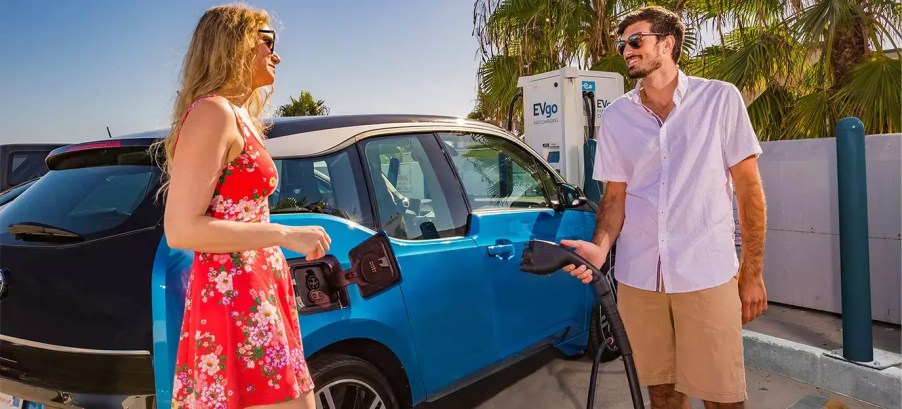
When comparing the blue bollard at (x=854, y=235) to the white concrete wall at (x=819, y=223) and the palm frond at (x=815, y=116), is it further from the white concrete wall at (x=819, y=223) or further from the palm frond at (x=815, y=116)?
the palm frond at (x=815, y=116)

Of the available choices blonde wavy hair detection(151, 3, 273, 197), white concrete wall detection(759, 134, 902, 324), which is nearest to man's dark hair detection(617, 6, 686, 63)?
blonde wavy hair detection(151, 3, 273, 197)

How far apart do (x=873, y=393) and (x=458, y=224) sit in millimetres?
2491

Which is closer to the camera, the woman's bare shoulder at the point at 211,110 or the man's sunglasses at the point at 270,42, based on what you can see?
the woman's bare shoulder at the point at 211,110

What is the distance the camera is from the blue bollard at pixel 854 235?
130 inches

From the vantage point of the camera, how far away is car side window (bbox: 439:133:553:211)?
301cm

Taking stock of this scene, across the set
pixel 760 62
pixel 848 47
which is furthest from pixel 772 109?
pixel 848 47

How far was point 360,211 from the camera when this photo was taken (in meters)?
2.38

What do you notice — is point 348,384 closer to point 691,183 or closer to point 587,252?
point 587,252

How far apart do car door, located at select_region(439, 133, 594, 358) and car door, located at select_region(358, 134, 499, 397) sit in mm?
87

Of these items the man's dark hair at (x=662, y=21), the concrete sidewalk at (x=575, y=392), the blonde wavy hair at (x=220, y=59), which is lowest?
the concrete sidewalk at (x=575, y=392)

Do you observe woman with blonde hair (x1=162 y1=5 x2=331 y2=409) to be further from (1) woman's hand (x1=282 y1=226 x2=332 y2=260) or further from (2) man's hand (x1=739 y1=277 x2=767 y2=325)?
(2) man's hand (x1=739 y1=277 x2=767 y2=325)

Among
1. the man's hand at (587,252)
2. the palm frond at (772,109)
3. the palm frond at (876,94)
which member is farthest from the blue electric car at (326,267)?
the palm frond at (772,109)

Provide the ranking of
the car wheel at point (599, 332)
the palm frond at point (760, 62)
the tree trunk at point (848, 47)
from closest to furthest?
the car wheel at point (599, 332), the tree trunk at point (848, 47), the palm frond at point (760, 62)

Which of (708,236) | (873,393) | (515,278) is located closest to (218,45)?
(708,236)
